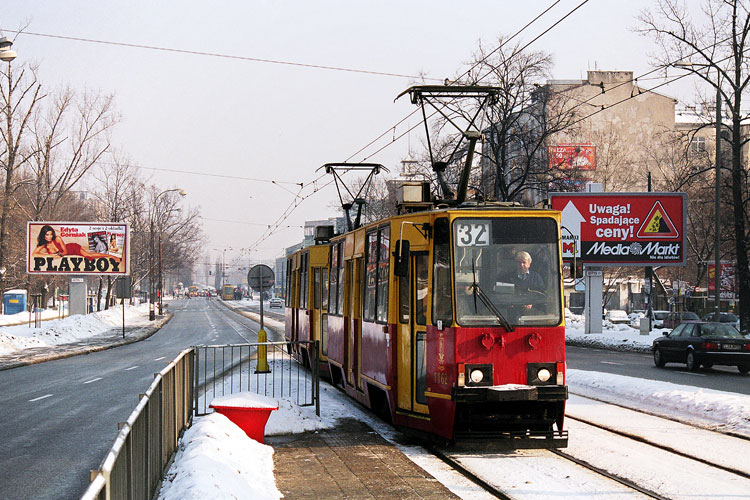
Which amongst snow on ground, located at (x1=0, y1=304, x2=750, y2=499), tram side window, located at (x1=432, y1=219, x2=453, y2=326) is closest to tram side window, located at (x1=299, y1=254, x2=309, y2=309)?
snow on ground, located at (x1=0, y1=304, x2=750, y2=499)

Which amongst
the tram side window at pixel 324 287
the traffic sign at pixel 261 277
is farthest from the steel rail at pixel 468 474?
the traffic sign at pixel 261 277

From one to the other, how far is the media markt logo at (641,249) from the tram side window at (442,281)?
34.0 m

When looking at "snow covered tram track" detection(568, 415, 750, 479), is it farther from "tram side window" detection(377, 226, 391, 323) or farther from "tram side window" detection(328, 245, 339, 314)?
"tram side window" detection(328, 245, 339, 314)

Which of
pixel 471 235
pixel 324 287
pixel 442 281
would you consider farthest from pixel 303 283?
pixel 471 235

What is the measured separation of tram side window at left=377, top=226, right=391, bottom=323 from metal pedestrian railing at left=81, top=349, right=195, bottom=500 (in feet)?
8.78

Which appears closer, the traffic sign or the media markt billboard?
the traffic sign

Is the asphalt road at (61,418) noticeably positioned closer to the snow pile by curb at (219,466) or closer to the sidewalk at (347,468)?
the snow pile by curb at (219,466)

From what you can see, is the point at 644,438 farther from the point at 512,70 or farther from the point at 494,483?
the point at 512,70

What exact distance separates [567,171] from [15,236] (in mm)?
38215

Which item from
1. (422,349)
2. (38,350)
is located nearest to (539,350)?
(422,349)

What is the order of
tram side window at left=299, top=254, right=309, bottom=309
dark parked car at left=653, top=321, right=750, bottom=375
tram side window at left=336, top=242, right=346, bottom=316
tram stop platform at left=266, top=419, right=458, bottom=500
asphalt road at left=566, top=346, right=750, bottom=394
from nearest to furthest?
tram stop platform at left=266, top=419, right=458, bottom=500, tram side window at left=336, top=242, right=346, bottom=316, asphalt road at left=566, top=346, right=750, bottom=394, tram side window at left=299, top=254, right=309, bottom=309, dark parked car at left=653, top=321, right=750, bottom=375

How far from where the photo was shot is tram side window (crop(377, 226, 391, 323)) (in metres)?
12.7

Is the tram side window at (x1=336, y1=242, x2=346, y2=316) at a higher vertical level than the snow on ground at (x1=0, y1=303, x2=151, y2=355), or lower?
higher

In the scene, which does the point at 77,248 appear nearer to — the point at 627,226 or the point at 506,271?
the point at 627,226
